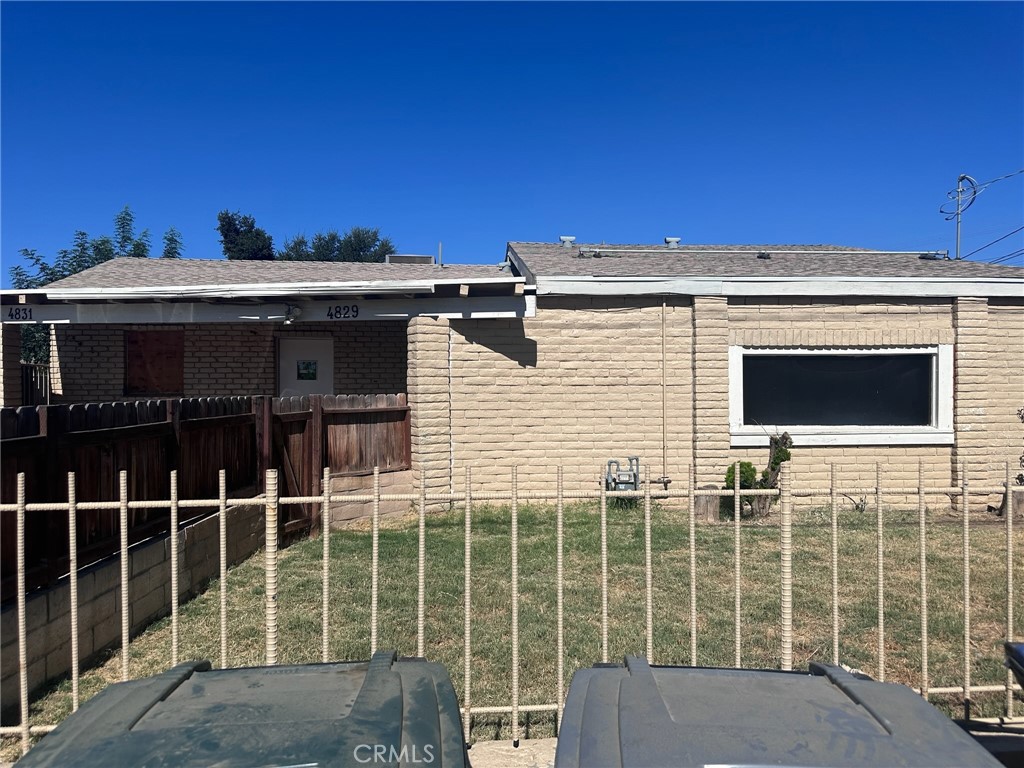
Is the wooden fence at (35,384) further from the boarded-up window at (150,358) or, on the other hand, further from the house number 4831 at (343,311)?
the house number 4831 at (343,311)

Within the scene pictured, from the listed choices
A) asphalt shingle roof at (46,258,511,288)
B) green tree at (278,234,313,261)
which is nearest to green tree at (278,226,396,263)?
green tree at (278,234,313,261)

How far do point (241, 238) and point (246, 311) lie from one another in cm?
3686

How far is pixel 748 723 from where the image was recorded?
1.89 meters

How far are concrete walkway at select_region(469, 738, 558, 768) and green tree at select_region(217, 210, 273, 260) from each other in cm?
4407

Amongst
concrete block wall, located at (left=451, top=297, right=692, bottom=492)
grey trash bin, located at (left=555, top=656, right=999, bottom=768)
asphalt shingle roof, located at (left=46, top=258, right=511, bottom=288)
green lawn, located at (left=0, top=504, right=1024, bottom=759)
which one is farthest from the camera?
asphalt shingle roof, located at (left=46, top=258, right=511, bottom=288)

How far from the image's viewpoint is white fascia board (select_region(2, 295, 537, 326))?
989 cm

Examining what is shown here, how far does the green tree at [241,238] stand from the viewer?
43.8 meters

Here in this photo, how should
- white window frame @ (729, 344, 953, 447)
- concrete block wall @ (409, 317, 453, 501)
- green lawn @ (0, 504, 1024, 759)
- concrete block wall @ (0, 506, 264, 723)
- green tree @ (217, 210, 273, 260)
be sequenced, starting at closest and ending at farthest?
1. concrete block wall @ (0, 506, 264, 723)
2. green lawn @ (0, 504, 1024, 759)
3. concrete block wall @ (409, 317, 453, 501)
4. white window frame @ (729, 344, 953, 447)
5. green tree @ (217, 210, 273, 260)

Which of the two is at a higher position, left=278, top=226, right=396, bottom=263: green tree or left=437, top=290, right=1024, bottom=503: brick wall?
left=278, top=226, right=396, bottom=263: green tree

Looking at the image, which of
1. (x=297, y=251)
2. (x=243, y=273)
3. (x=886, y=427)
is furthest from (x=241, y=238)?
(x=886, y=427)

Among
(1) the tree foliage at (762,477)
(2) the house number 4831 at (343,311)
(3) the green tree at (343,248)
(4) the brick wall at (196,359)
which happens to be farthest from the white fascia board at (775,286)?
(3) the green tree at (343,248)

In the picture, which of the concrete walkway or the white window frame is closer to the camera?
the concrete walkway

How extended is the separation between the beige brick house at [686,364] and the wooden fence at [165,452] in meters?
1.01

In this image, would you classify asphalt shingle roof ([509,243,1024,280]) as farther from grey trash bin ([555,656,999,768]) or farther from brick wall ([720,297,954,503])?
grey trash bin ([555,656,999,768])
